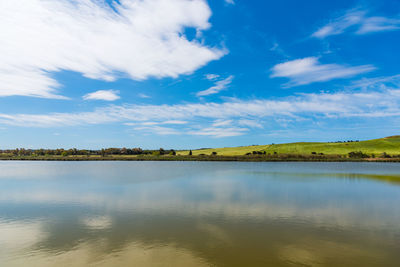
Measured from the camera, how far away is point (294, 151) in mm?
129375

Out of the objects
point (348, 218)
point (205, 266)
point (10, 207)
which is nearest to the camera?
point (205, 266)

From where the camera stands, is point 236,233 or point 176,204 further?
point 176,204

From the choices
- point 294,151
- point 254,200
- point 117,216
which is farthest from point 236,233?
point 294,151

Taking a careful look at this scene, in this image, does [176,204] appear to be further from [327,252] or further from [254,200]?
[327,252]

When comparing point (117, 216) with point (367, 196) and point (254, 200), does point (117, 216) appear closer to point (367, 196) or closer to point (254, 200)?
point (254, 200)

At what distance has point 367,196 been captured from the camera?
27.1 m

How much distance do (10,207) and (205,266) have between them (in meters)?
20.1

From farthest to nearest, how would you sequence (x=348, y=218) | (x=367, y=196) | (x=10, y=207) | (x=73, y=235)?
(x=367, y=196) < (x=10, y=207) < (x=348, y=218) < (x=73, y=235)

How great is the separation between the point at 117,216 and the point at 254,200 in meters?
12.4

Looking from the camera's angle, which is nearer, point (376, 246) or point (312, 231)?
point (376, 246)

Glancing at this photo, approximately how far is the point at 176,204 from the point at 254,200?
7.35 m

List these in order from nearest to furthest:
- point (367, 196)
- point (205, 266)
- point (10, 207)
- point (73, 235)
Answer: point (205, 266), point (73, 235), point (10, 207), point (367, 196)

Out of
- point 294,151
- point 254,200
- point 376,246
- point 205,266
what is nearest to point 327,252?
point 376,246

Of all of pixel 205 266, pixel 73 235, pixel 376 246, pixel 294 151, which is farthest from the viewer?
pixel 294 151
